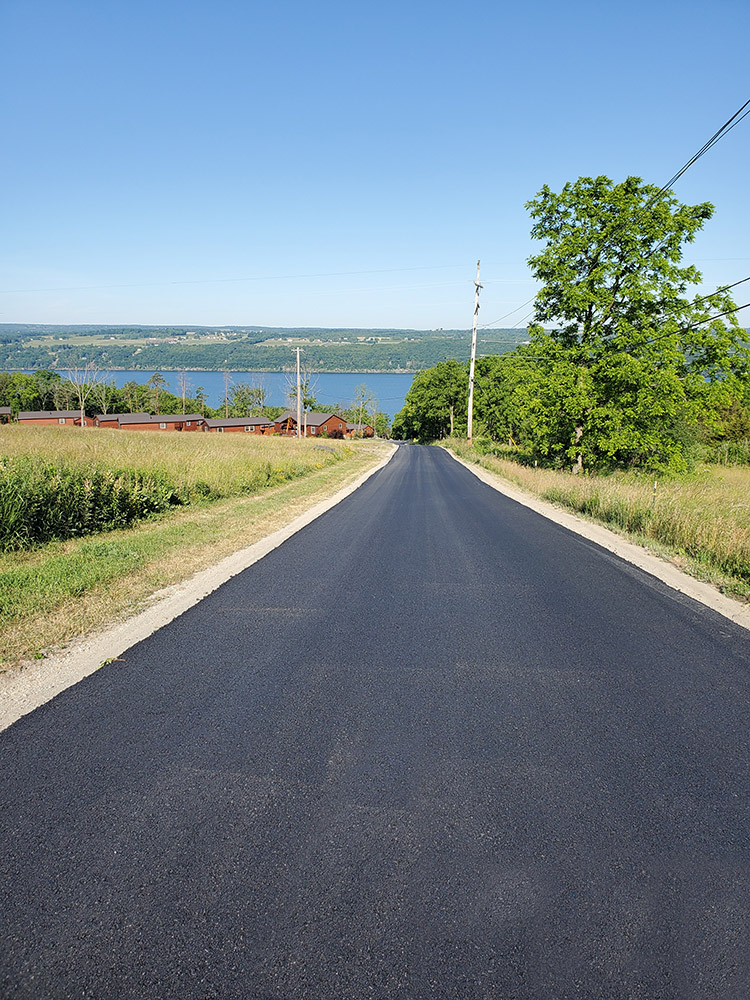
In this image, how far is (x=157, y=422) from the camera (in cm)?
8825

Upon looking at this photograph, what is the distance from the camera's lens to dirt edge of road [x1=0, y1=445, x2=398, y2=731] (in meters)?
3.89

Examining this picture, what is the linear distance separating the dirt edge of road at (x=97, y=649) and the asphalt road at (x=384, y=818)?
0.55 ft

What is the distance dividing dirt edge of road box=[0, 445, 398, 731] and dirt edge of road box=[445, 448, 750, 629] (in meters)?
5.83

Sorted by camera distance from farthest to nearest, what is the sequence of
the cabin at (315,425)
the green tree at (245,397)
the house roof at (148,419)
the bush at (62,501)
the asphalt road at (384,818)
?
1. the green tree at (245,397)
2. the cabin at (315,425)
3. the house roof at (148,419)
4. the bush at (62,501)
5. the asphalt road at (384,818)

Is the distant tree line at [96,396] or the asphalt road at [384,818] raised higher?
the distant tree line at [96,396]

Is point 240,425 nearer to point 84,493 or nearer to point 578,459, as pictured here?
point 578,459

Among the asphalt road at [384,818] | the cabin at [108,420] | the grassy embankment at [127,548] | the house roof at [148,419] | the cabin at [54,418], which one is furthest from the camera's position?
the house roof at [148,419]

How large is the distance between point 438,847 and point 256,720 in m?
1.54

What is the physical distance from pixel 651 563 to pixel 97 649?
299 inches

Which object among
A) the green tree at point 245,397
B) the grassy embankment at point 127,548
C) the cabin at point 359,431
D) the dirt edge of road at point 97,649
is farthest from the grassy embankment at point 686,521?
the green tree at point 245,397

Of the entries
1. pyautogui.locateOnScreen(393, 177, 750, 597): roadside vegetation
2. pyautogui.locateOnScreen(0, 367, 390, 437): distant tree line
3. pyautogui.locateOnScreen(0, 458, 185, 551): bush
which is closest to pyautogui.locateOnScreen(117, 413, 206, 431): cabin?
pyautogui.locateOnScreen(0, 367, 390, 437): distant tree line

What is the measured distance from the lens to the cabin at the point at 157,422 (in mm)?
83594

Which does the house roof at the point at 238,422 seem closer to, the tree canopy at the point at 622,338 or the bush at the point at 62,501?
the tree canopy at the point at 622,338

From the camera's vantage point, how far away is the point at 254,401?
14975 cm
